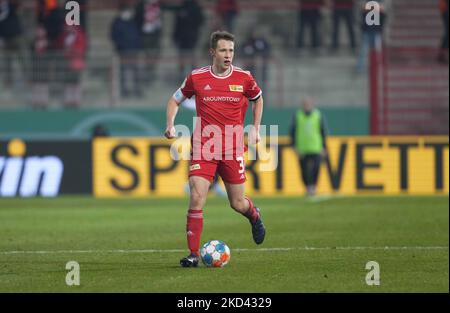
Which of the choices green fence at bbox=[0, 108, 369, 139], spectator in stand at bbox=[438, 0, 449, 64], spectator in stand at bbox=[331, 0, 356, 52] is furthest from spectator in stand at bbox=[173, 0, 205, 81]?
spectator in stand at bbox=[438, 0, 449, 64]

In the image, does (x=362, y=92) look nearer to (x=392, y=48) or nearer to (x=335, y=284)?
(x=392, y=48)

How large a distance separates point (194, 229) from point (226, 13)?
56.4 ft

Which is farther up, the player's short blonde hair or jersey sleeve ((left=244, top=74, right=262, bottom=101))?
the player's short blonde hair

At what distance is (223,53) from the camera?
11.0 m

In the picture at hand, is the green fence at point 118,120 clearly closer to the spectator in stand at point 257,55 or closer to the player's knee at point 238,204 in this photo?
the spectator in stand at point 257,55

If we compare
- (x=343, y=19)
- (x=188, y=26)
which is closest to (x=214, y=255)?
(x=188, y=26)

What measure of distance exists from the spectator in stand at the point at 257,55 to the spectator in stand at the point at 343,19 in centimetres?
162

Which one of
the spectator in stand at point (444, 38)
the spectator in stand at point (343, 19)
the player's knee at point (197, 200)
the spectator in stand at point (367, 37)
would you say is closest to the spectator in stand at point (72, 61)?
the spectator in stand at point (343, 19)

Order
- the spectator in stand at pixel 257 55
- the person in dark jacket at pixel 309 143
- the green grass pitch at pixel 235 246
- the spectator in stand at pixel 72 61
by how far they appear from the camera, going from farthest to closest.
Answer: the spectator in stand at pixel 72 61 < the spectator in stand at pixel 257 55 < the person in dark jacket at pixel 309 143 < the green grass pitch at pixel 235 246

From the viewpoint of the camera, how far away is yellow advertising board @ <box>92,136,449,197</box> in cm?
2361

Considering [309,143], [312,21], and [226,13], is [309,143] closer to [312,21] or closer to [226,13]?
[312,21]

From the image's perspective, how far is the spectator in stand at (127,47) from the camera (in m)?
25.9

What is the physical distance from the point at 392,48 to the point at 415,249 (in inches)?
576

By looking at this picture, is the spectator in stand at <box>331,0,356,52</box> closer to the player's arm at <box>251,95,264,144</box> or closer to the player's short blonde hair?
the player's arm at <box>251,95,264,144</box>
